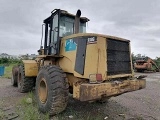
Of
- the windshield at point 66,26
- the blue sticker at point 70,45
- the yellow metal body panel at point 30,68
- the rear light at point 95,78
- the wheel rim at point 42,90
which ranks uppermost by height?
the windshield at point 66,26

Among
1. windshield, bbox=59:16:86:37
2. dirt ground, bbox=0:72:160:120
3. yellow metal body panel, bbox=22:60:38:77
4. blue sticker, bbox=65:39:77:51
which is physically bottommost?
dirt ground, bbox=0:72:160:120

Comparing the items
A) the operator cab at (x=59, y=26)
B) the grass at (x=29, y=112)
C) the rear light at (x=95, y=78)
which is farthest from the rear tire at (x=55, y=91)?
the operator cab at (x=59, y=26)

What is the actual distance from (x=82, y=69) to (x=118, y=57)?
3.73 feet

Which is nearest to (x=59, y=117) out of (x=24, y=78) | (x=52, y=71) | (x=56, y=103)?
(x=56, y=103)

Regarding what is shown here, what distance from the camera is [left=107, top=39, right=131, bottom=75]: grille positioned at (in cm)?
524

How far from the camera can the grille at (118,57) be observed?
17.2ft

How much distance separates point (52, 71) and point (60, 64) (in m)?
0.85

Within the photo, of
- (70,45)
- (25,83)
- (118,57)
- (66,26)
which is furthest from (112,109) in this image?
(25,83)

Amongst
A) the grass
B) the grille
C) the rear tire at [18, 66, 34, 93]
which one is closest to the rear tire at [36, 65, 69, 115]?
the grass

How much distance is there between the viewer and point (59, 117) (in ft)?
16.9

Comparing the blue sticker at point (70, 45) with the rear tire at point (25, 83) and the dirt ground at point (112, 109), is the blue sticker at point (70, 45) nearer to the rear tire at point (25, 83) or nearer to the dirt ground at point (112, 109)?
the dirt ground at point (112, 109)

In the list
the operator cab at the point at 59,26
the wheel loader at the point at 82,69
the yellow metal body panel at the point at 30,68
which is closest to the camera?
the wheel loader at the point at 82,69

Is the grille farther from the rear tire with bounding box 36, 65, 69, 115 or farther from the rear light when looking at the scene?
the rear tire with bounding box 36, 65, 69, 115

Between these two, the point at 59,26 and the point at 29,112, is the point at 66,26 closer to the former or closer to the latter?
the point at 59,26
